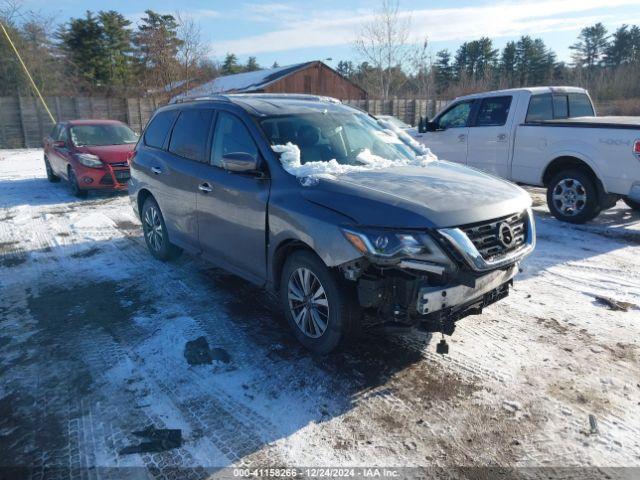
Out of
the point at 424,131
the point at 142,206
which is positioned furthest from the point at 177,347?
the point at 424,131

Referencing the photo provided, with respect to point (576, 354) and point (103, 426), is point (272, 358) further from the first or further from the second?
point (576, 354)

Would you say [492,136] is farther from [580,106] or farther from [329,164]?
[329,164]

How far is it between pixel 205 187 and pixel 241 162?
3.02 feet

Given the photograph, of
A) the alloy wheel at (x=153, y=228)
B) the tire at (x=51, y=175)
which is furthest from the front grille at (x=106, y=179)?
the alloy wheel at (x=153, y=228)

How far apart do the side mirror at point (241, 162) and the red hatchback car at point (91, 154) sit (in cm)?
720

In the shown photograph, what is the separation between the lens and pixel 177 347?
381 centimetres

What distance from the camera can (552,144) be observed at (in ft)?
24.2

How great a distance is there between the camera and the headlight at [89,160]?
994 cm

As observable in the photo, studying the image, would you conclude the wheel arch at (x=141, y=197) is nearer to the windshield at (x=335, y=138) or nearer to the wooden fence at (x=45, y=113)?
the windshield at (x=335, y=138)

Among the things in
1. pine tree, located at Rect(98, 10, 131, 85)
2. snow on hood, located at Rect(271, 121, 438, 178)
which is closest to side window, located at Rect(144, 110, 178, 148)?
snow on hood, located at Rect(271, 121, 438, 178)

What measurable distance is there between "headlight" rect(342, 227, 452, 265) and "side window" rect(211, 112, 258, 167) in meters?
1.51

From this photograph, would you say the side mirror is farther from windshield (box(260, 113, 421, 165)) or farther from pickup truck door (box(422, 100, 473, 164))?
pickup truck door (box(422, 100, 473, 164))

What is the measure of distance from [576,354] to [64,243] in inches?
265

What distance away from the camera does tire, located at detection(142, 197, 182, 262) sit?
5718 mm
